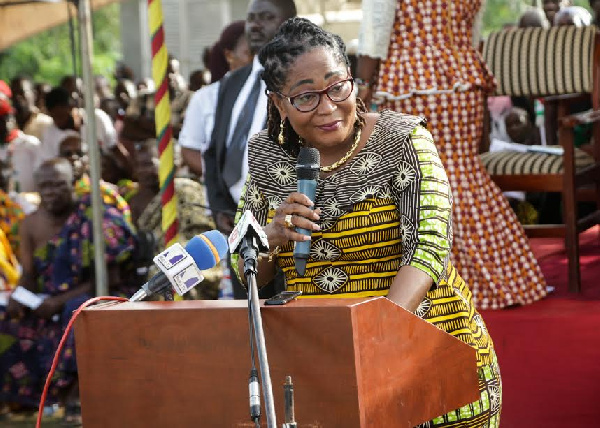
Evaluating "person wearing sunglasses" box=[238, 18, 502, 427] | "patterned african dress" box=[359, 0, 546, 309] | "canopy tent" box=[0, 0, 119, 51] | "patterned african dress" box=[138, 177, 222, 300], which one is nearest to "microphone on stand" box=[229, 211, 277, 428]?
"person wearing sunglasses" box=[238, 18, 502, 427]

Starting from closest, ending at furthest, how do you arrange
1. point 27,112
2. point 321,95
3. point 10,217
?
point 321,95
point 10,217
point 27,112

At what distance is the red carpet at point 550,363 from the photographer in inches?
171

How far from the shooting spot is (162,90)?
495cm

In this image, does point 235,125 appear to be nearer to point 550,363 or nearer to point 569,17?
point 550,363

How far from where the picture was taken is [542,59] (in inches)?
251

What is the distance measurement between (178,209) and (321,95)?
4.22 metres

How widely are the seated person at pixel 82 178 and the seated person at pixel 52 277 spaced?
0.07m

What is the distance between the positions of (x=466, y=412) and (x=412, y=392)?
20.4 inches

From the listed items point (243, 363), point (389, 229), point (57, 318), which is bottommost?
point (57, 318)

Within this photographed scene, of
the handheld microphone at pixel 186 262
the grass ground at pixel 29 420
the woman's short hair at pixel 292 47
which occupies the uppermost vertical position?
the woman's short hair at pixel 292 47

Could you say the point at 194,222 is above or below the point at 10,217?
above

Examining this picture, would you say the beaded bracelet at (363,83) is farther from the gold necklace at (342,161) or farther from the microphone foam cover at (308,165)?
the microphone foam cover at (308,165)

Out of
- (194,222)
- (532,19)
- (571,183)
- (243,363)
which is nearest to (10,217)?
(194,222)

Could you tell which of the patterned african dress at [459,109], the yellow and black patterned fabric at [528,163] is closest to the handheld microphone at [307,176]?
the patterned african dress at [459,109]
